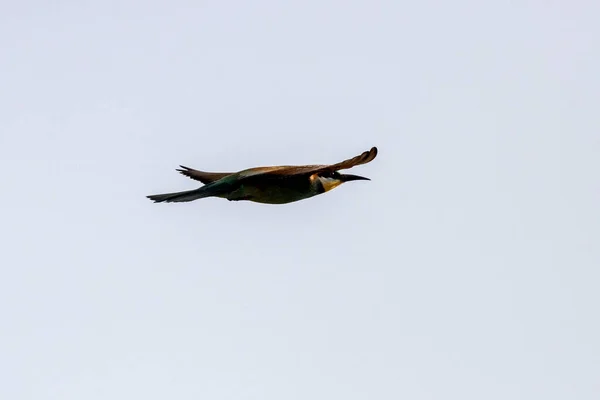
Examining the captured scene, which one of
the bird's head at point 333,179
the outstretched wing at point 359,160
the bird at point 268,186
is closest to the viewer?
the outstretched wing at point 359,160

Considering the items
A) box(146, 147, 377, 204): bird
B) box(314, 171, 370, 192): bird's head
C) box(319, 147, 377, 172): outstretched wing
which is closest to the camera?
box(319, 147, 377, 172): outstretched wing

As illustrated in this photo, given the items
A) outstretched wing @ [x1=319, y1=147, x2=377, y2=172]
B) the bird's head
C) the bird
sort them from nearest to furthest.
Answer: outstretched wing @ [x1=319, y1=147, x2=377, y2=172] < the bird < the bird's head

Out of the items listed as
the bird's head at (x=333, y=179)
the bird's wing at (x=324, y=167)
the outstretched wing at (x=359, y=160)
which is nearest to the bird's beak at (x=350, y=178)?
the bird's head at (x=333, y=179)

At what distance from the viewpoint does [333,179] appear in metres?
15.3

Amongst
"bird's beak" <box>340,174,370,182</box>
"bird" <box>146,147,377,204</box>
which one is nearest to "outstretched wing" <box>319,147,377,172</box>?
"bird" <box>146,147,377,204</box>

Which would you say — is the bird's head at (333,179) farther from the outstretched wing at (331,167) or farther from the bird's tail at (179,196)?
the bird's tail at (179,196)

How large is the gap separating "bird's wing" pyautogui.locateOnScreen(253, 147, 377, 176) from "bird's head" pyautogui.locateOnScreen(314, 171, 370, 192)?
0.73 ft

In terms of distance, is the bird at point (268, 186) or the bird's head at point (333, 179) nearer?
the bird at point (268, 186)

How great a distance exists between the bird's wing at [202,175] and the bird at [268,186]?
2.71 feet

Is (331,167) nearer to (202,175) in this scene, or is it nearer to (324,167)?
(324,167)

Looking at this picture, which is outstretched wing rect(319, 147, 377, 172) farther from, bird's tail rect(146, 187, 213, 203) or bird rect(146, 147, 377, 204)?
bird's tail rect(146, 187, 213, 203)

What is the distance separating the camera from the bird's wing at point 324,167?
13.9 m

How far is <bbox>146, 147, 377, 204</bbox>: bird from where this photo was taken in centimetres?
1479

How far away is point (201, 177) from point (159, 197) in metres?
1.51
